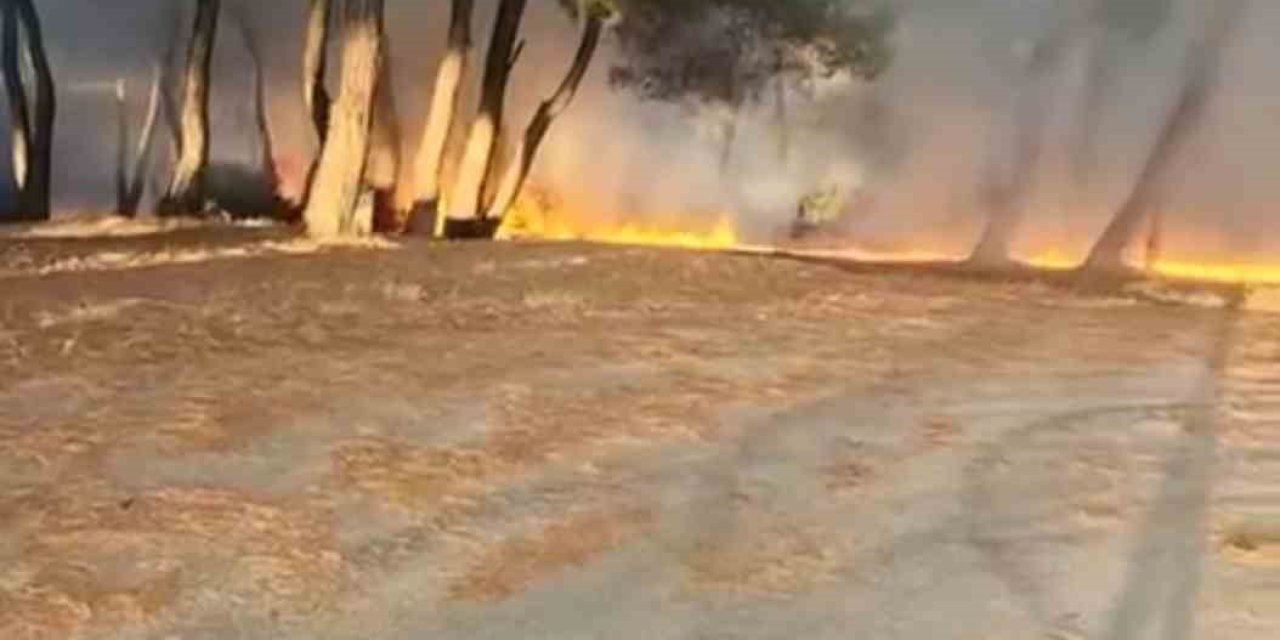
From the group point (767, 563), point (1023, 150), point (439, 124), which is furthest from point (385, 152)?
point (767, 563)

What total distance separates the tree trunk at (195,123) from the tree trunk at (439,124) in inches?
78.3

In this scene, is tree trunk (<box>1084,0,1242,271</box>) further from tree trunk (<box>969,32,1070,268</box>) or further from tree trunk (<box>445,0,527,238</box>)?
tree trunk (<box>445,0,527,238</box>)

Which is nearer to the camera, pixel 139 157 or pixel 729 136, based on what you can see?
pixel 729 136

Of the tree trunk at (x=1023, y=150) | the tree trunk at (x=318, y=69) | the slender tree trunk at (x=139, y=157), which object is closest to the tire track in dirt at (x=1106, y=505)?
the tree trunk at (x=1023, y=150)

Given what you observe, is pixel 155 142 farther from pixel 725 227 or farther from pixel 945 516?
pixel 945 516

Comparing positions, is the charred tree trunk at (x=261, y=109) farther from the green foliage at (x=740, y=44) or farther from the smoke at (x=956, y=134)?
the green foliage at (x=740, y=44)

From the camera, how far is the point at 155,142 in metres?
18.9

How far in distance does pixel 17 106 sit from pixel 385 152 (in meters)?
3.04

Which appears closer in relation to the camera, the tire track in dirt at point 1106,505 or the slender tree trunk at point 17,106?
the tire track in dirt at point 1106,505

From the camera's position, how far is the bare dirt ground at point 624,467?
5199 mm

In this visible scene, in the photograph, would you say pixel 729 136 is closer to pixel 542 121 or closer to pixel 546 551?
pixel 542 121

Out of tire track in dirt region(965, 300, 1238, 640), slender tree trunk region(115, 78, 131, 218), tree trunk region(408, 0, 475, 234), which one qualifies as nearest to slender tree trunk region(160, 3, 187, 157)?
slender tree trunk region(115, 78, 131, 218)

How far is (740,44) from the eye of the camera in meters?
16.9

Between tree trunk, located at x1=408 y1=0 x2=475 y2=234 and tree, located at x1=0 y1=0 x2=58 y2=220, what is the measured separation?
3135 mm
